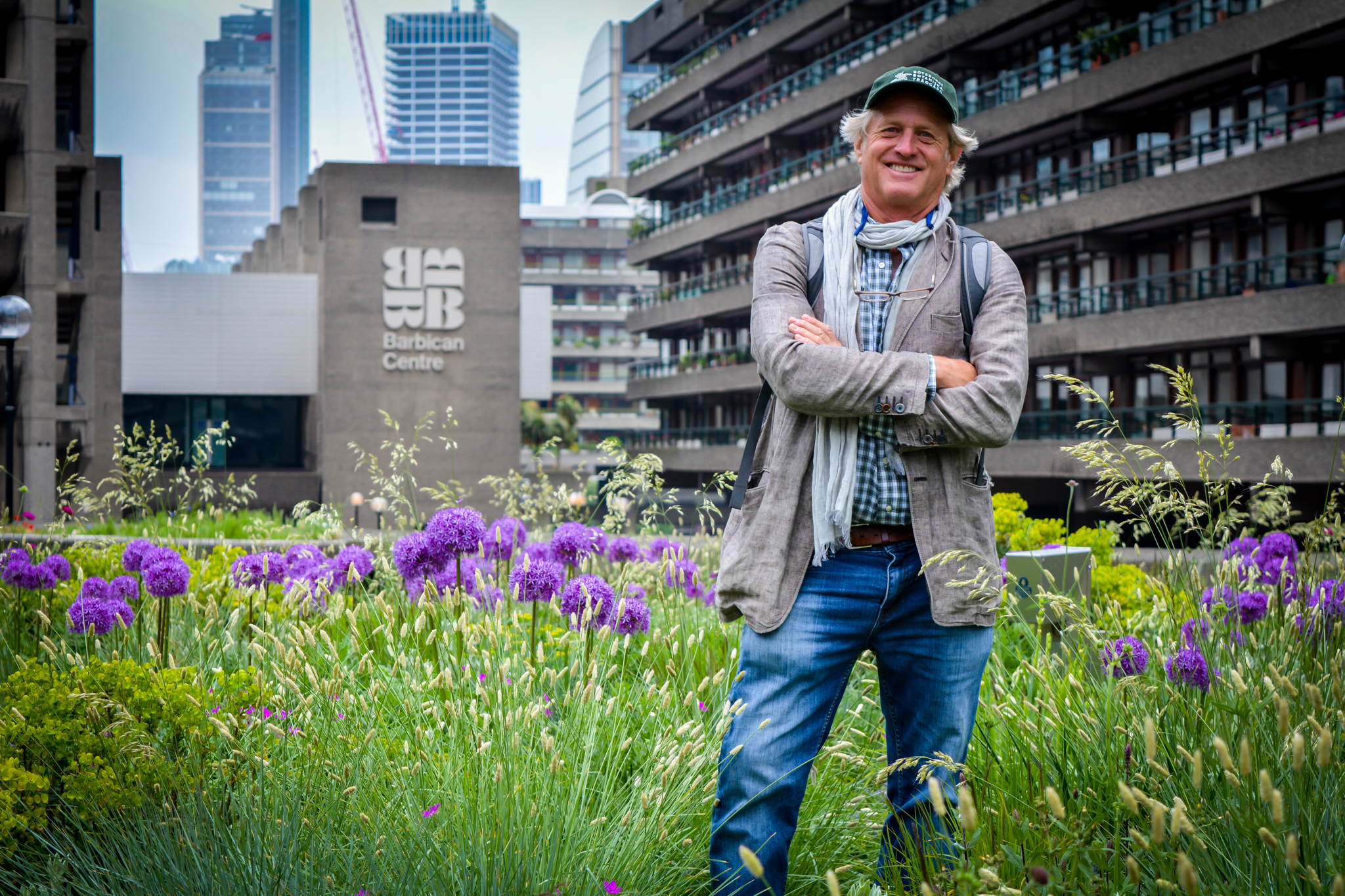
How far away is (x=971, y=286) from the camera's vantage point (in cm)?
281

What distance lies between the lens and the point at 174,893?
2.33 meters

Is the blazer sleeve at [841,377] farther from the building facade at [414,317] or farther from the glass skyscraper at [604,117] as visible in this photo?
the glass skyscraper at [604,117]

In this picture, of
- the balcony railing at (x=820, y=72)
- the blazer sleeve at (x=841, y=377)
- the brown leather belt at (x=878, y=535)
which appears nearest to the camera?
the blazer sleeve at (x=841, y=377)

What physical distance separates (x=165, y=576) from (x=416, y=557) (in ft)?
2.93

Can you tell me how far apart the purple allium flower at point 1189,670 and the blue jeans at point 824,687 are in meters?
0.53

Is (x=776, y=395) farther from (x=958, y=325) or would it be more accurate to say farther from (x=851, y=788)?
(x=851, y=788)

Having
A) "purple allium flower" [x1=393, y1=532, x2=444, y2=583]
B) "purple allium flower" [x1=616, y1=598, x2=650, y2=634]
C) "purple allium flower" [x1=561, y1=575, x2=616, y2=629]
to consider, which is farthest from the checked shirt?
"purple allium flower" [x1=393, y1=532, x2=444, y2=583]

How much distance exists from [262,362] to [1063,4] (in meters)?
27.7

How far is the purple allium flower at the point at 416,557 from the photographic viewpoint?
14.2 ft

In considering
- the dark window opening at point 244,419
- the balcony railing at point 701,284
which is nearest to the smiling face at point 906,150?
the balcony railing at point 701,284

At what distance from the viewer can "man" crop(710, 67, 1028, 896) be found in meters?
2.60

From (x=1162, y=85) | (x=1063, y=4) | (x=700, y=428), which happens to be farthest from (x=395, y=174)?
(x=1162, y=85)

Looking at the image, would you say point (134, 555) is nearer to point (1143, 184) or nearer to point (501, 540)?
point (501, 540)

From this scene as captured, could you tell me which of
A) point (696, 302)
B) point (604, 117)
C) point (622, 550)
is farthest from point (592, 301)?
point (604, 117)
